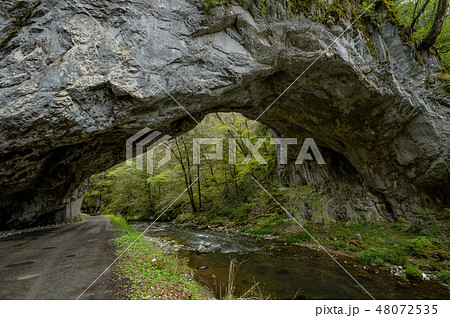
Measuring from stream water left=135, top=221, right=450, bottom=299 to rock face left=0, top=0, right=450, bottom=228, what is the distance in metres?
5.06

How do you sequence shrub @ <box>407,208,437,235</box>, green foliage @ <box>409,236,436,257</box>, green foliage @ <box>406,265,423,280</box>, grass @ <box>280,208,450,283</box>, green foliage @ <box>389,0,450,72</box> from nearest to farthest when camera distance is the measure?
green foliage @ <box>406,265,423,280</box>, grass @ <box>280,208,450,283</box>, green foliage @ <box>409,236,436,257</box>, shrub @ <box>407,208,437,235</box>, green foliage @ <box>389,0,450,72</box>

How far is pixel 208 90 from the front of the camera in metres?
7.05

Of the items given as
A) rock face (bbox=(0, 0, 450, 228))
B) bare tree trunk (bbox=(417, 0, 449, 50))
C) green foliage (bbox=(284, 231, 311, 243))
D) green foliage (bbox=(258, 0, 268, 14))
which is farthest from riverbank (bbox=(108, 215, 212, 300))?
bare tree trunk (bbox=(417, 0, 449, 50))

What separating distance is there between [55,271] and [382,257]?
9.37m

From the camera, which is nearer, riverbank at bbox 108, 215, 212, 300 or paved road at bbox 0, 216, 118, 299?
paved road at bbox 0, 216, 118, 299

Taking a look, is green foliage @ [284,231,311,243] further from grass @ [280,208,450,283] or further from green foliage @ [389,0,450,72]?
green foliage @ [389,0,450,72]

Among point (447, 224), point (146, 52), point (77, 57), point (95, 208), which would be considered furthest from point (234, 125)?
point (95, 208)

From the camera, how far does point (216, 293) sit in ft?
15.9

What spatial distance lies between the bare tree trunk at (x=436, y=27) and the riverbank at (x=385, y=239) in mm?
7565

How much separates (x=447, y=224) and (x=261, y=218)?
26.7ft

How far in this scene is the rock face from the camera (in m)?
5.50

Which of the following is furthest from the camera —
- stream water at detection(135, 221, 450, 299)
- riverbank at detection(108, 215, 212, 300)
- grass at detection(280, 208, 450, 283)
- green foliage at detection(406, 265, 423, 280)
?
grass at detection(280, 208, 450, 283)

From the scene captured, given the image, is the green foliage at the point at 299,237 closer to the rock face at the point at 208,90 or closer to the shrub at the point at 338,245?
the shrub at the point at 338,245

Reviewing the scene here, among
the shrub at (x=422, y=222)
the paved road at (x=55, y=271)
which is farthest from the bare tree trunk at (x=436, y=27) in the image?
the paved road at (x=55, y=271)
